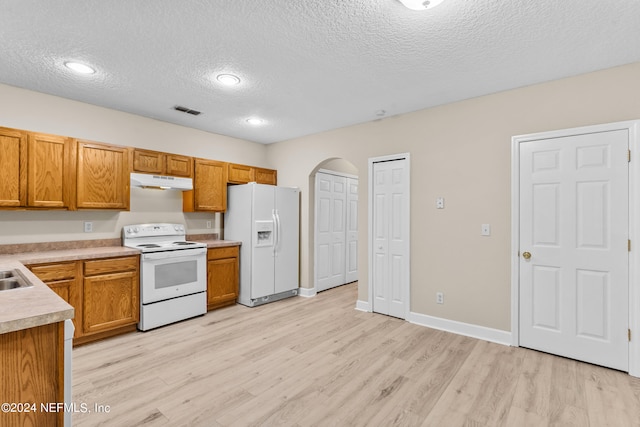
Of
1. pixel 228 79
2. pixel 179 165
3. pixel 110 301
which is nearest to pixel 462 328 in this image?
pixel 228 79

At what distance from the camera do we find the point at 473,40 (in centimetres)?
228

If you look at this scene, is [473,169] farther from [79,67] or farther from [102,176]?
[102,176]

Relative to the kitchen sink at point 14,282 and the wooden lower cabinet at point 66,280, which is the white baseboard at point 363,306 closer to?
the wooden lower cabinet at point 66,280

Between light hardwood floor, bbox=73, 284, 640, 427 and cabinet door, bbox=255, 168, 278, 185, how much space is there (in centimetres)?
247

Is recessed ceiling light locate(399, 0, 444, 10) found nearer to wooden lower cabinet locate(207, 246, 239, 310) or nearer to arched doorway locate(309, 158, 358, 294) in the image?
arched doorway locate(309, 158, 358, 294)

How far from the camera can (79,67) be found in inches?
106

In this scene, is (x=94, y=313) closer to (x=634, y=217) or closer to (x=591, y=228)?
(x=591, y=228)

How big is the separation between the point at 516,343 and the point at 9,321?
148 inches

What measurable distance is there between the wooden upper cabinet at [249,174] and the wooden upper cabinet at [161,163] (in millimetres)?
648

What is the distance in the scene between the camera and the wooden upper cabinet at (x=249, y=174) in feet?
15.6

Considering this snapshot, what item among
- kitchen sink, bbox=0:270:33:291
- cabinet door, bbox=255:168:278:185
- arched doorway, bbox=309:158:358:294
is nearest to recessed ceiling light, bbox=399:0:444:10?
kitchen sink, bbox=0:270:33:291

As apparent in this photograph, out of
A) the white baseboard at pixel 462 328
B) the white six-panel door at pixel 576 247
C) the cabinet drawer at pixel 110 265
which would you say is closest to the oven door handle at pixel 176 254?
the cabinet drawer at pixel 110 265

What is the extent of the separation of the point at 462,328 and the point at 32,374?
11.6 feet

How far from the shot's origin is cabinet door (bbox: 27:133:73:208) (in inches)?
118
